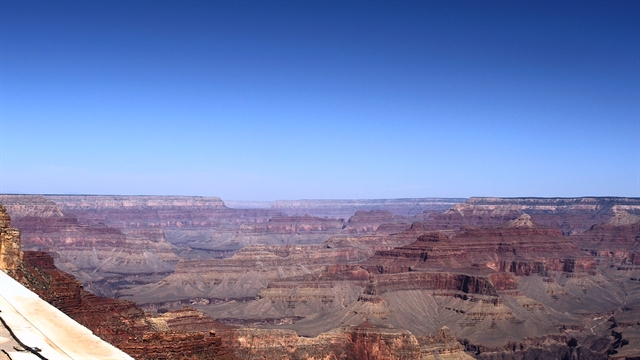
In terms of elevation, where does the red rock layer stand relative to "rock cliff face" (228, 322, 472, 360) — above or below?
above

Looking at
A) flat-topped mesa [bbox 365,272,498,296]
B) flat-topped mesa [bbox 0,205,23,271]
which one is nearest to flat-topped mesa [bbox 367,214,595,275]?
flat-topped mesa [bbox 365,272,498,296]

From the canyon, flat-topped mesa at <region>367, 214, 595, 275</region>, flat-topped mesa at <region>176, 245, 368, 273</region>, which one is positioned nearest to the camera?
the canyon

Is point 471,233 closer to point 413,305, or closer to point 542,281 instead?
point 542,281

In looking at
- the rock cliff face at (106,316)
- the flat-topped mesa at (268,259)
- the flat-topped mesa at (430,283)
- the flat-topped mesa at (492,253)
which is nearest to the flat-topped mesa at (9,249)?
the rock cliff face at (106,316)

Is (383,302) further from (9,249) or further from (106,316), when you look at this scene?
(9,249)

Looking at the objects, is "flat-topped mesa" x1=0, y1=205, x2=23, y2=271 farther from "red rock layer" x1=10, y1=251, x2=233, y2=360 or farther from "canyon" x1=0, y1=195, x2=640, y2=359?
"red rock layer" x1=10, y1=251, x2=233, y2=360

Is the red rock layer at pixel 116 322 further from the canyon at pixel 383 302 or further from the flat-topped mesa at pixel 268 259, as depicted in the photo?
the flat-topped mesa at pixel 268 259

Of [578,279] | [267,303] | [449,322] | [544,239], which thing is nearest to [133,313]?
[449,322]

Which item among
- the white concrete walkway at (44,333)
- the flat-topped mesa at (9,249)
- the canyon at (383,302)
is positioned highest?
the flat-topped mesa at (9,249)

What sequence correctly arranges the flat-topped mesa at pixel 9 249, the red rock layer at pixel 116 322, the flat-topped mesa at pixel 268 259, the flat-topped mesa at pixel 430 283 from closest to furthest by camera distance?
the red rock layer at pixel 116 322 < the flat-topped mesa at pixel 9 249 < the flat-topped mesa at pixel 430 283 < the flat-topped mesa at pixel 268 259

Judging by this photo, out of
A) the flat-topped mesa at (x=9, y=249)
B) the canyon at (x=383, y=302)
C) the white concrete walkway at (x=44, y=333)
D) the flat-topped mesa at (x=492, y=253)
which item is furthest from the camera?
the flat-topped mesa at (x=492, y=253)

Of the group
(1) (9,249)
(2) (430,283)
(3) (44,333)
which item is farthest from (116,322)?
(2) (430,283)

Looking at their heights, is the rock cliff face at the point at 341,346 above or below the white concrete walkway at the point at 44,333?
below
